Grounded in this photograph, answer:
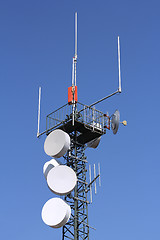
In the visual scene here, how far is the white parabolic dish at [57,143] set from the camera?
32.6 metres

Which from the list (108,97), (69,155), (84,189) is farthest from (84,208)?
(108,97)

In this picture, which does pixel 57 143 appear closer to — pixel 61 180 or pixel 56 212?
pixel 61 180

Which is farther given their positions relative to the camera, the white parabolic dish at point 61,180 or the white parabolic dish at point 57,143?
the white parabolic dish at point 57,143

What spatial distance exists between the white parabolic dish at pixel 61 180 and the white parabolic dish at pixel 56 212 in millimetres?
716

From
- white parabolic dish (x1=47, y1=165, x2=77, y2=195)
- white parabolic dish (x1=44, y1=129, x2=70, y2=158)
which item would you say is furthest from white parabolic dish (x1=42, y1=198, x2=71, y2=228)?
white parabolic dish (x1=44, y1=129, x2=70, y2=158)

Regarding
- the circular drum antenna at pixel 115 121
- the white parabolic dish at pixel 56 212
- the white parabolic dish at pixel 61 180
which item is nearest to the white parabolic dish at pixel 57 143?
the white parabolic dish at pixel 61 180

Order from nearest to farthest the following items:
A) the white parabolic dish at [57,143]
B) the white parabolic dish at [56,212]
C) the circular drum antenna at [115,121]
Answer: the white parabolic dish at [56,212] → the white parabolic dish at [57,143] → the circular drum antenna at [115,121]

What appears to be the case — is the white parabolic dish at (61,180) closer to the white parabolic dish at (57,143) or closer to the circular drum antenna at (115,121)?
the white parabolic dish at (57,143)

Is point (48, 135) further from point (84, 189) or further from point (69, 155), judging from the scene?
point (84, 189)

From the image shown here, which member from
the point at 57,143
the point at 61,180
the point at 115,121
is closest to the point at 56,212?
the point at 61,180

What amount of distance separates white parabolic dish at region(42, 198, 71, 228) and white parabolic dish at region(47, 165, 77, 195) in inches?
28.2

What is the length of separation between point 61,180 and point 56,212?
1.91 metres

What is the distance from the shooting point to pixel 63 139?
32.6m

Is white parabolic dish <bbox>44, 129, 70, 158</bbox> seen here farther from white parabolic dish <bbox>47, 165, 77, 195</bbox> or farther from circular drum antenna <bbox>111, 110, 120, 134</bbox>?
circular drum antenna <bbox>111, 110, 120, 134</bbox>
